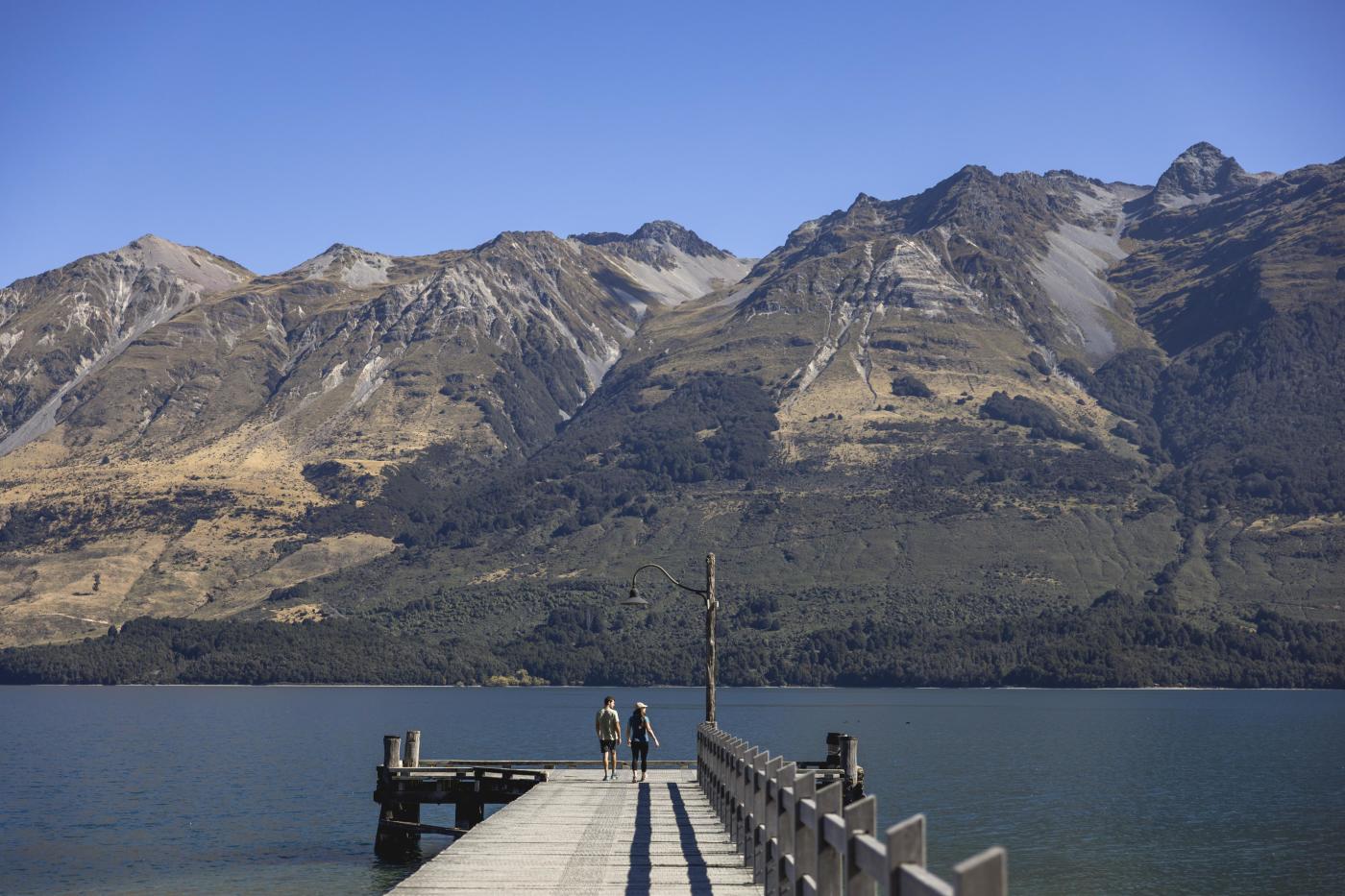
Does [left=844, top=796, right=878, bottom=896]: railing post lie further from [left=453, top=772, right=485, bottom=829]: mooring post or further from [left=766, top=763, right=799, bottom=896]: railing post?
[left=453, top=772, right=485, bottom=829]: mooring post

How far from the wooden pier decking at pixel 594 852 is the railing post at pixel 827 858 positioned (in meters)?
7.73

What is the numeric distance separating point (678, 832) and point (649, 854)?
388 cm

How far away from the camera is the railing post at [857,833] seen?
1267cm

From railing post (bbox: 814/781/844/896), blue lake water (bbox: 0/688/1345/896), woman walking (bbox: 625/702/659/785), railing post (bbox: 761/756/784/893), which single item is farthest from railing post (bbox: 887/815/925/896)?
blue lake water (bbox: 0/688/1345/896)

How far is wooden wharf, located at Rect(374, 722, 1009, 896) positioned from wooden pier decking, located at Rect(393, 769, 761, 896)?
36mm

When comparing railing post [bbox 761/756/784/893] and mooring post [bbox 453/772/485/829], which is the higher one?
railing post [bbox 761/756/784/893]

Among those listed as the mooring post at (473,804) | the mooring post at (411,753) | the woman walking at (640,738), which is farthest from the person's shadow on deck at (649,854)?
the mooring post at (411,753)

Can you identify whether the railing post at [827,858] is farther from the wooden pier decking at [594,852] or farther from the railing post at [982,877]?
the wooden pier decking at [594,852]

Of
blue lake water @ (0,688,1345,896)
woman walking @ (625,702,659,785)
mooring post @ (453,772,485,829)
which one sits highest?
woman walking @ (625,702,659,785)

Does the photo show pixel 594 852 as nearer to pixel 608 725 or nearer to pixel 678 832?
pixel 678 832

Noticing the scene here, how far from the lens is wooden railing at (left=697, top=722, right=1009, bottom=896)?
10195 mm

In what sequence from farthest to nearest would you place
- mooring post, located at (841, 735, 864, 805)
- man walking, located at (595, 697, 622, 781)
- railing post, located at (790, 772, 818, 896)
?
man walking, located at (595, 697, 622, 781), mooring post, located at (841, 735, 864, 805), railing post, located at (790, 772, 818, 896)

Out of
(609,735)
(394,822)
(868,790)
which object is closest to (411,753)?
(394,822)

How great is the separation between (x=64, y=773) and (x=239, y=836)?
5479cm
